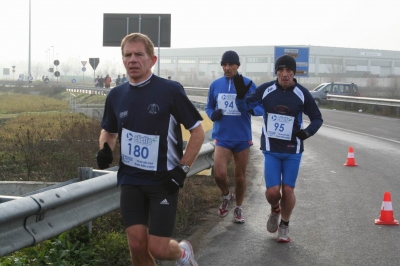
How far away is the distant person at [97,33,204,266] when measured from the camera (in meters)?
4.93

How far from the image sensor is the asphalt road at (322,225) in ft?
22.2

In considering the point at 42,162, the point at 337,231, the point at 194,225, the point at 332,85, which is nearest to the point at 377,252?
the point at 337,231

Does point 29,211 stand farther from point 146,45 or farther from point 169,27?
point 169,27

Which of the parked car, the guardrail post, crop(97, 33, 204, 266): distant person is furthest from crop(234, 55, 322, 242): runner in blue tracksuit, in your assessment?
the parked car

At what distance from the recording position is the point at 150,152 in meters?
4.98

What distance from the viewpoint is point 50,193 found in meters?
5.22

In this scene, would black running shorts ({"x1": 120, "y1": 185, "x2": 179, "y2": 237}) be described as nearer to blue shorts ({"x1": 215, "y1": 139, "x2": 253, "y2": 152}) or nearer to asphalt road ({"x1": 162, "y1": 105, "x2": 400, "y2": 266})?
asphalt road ({"x1": 162, "y1": 105, "x2": 400, "y2": 266})

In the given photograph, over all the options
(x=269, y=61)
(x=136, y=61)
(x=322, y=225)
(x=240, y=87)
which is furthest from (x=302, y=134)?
(x=269, y=61)

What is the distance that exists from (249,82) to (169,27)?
476 inches

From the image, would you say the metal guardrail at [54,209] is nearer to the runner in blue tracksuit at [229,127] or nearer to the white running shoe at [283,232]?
the white running shoe at [283,232]

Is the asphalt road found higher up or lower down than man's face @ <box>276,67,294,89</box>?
lower down

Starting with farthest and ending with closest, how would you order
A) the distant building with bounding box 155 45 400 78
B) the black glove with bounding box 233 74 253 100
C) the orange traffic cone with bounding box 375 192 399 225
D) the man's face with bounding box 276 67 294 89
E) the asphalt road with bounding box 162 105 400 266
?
the distant building with bounding box 155 45 400 78 → the orange traffic cone with bounding box 375 192 399 225 → the black glove with bounding box 233 74 253 100 → the man's face with bounding box 276 67 294 89 → the asphalt road with bounding box 162 105 400 266

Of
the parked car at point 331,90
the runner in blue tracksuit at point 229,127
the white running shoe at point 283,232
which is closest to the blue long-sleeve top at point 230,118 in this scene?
the runner in blue tracksuit at point 229,127

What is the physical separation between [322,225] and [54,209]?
156 inches
